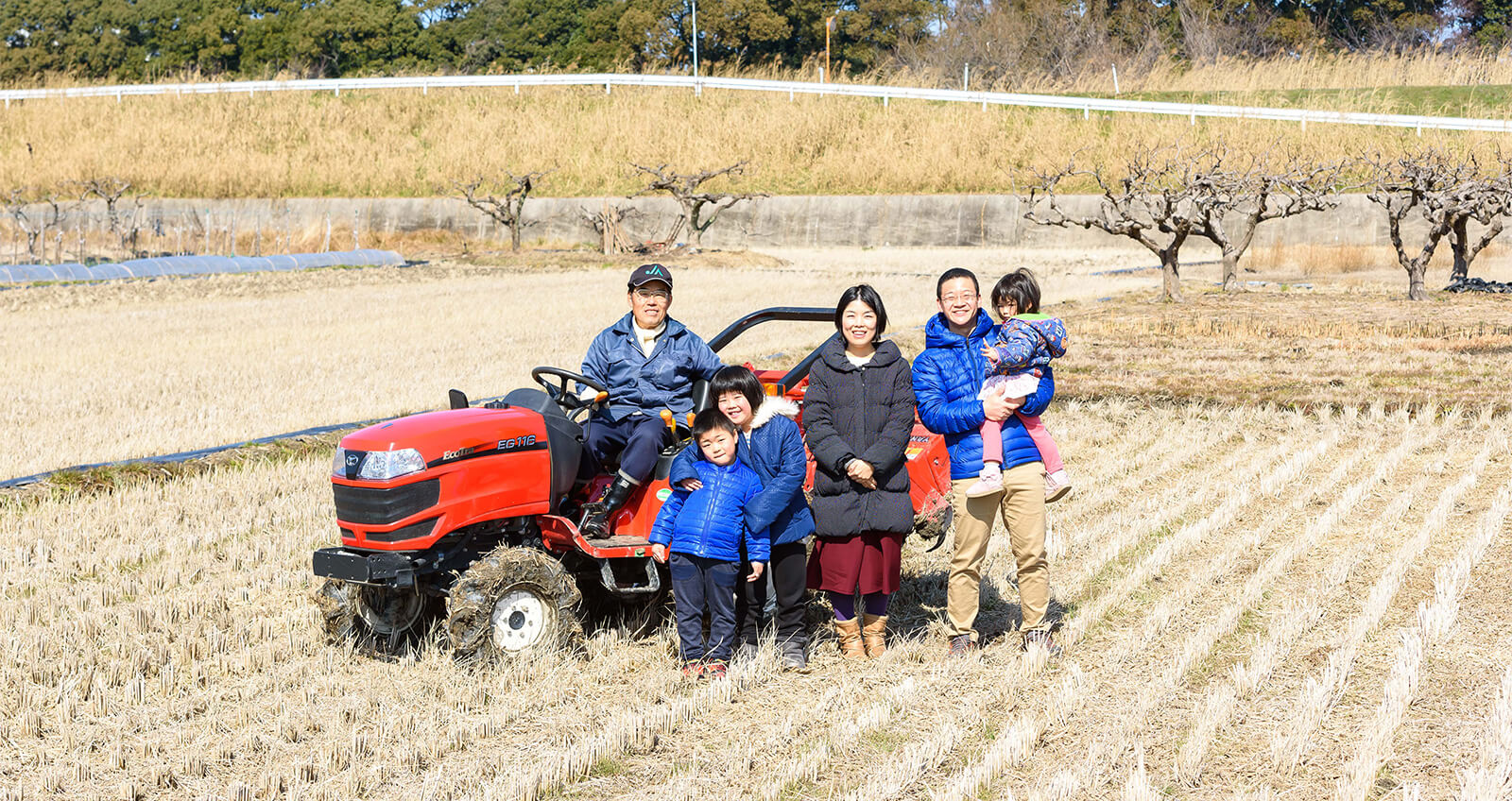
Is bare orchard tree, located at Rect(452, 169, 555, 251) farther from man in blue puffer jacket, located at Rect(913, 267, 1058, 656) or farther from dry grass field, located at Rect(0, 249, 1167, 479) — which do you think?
man in blue puffer jacket, located at Rect(913, 267, 1058, 656)

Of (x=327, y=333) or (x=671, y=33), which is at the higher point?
(x=671, y=33)

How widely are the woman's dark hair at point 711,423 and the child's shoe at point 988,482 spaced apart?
0.96m

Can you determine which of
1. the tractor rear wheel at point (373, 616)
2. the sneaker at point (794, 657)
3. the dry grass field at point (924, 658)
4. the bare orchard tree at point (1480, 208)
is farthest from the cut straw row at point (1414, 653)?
the bare orchard tree at point (1480, 208)

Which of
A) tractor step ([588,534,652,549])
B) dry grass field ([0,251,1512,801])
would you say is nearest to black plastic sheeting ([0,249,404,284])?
dry grass field ([0,251,1512,801])

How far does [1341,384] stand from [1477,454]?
10.9 feet

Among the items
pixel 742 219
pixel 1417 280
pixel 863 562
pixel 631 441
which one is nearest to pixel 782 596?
pixel 863 562

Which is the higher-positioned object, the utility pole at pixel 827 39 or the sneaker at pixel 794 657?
the utility pole at pixel 827 39

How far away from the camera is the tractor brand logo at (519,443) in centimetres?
553

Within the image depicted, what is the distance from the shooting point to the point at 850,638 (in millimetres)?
5711

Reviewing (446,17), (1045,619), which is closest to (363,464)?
Result: (1045,619)

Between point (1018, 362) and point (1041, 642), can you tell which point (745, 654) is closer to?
point (1041, 642)

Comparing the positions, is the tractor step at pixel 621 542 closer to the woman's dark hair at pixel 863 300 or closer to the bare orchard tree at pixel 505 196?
the woman's dark hair at pixel 863 300

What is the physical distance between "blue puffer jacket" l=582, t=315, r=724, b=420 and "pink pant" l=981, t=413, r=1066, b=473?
3.99 feet

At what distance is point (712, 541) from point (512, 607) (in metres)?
0.81
